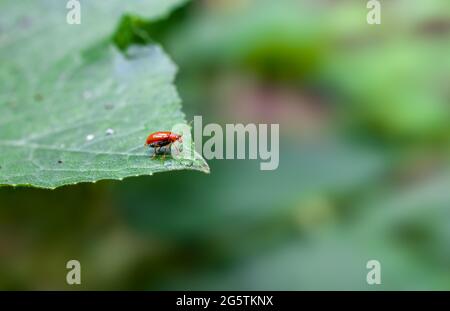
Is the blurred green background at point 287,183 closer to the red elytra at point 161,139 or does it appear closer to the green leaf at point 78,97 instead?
the green leaf at point 78,97

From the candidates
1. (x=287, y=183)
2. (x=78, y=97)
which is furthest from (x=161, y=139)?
(x=287, y=183)

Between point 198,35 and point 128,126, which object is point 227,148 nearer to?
point 198,35

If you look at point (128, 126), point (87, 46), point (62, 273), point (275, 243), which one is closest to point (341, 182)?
point (275, 243)

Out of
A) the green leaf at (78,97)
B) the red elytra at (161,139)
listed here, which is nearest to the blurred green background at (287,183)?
the green leaf at (78,97)
